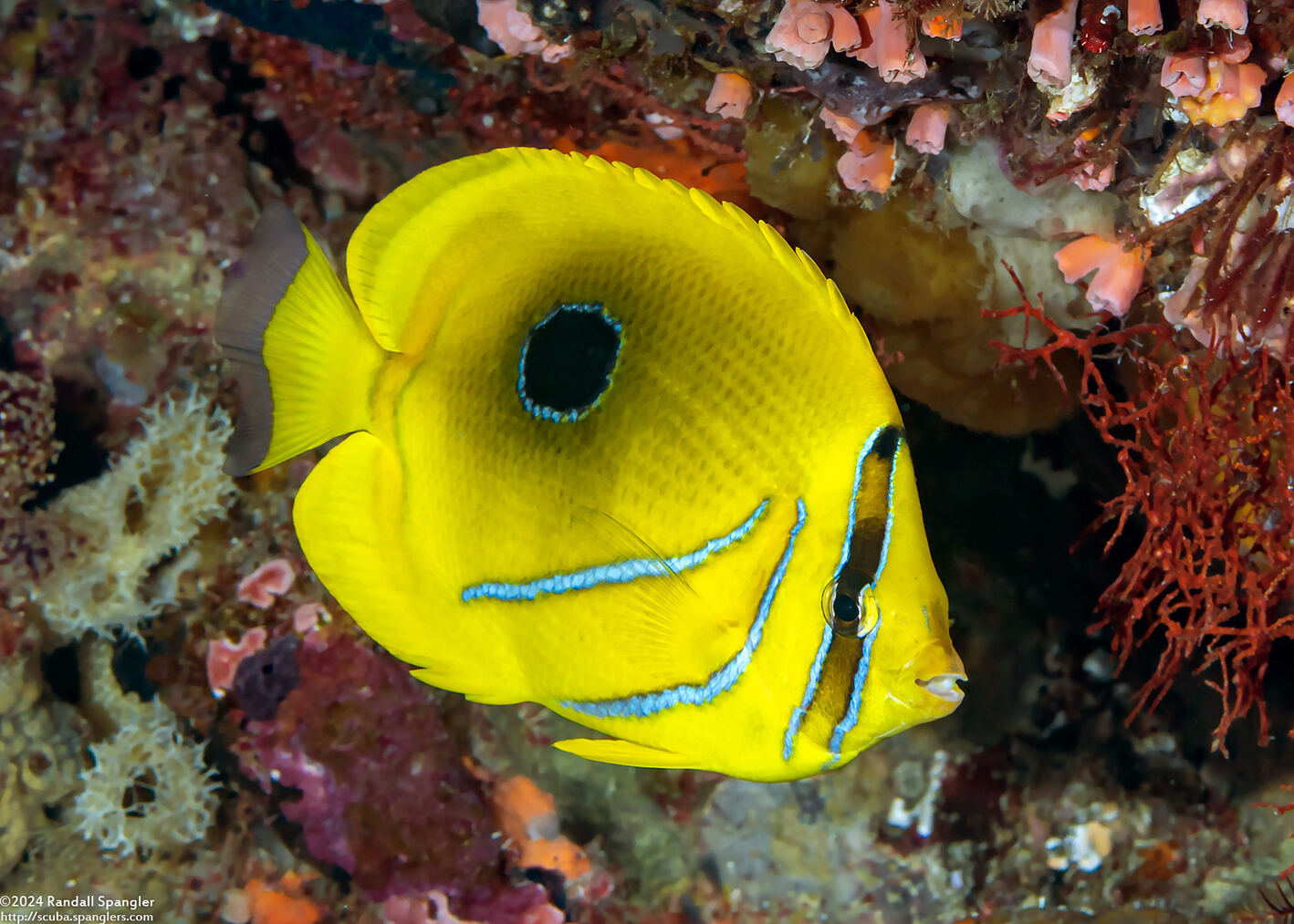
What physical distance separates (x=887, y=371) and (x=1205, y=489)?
833 mm

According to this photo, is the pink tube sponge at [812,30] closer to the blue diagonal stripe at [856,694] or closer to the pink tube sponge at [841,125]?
the pink tube sponge at [841,125]

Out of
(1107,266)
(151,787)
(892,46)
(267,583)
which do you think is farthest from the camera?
(151,787)

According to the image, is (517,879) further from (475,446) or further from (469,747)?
(475,446)

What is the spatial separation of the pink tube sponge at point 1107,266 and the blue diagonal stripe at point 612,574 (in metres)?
1.26

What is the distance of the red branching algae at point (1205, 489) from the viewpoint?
1.92 metres

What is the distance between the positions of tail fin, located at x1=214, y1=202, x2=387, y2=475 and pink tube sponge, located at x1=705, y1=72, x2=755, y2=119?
1.09 m

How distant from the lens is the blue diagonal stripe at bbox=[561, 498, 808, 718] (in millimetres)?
1171

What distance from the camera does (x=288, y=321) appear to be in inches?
57.1

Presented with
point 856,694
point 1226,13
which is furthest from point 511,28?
point 856,694

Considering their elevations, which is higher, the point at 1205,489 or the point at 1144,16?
the point at 1144,16

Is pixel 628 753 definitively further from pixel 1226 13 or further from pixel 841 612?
pixel 1226 13

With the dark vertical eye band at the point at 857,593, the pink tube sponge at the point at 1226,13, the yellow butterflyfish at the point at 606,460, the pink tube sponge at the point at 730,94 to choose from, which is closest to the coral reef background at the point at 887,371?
the pink tube sponge at the point at 730,94

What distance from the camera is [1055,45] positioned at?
144 centimetres

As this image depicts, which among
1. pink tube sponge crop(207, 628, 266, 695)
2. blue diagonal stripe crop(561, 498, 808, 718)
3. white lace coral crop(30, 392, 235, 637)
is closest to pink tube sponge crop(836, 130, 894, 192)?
blue diagonal stripe crop(561, 498, 808, 718)
